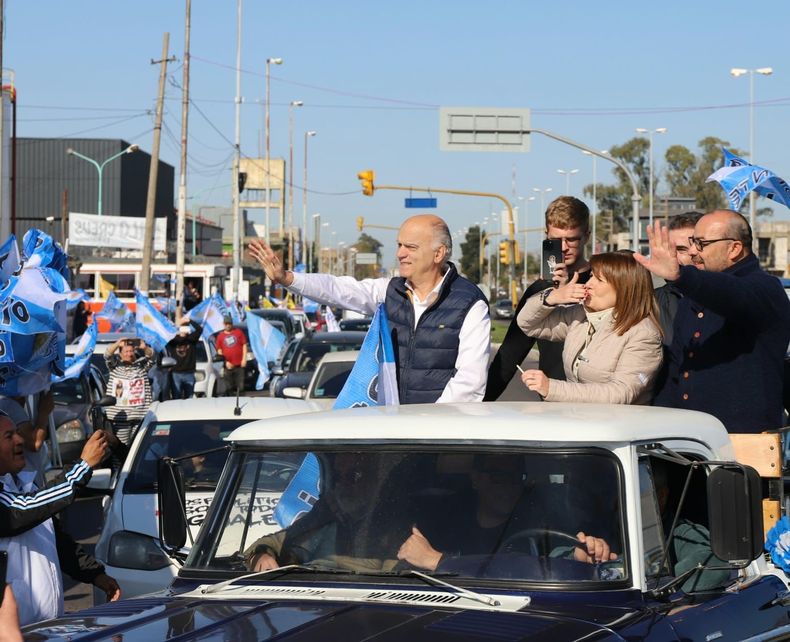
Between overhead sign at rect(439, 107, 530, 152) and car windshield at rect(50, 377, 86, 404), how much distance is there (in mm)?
17497

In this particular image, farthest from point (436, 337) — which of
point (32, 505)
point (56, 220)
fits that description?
point (56, 220)

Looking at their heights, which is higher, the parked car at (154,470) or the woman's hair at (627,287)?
the woman's hair at (627,287)

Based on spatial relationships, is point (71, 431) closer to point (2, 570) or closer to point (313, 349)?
point (313, 349)

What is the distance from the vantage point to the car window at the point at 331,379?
1482 cm

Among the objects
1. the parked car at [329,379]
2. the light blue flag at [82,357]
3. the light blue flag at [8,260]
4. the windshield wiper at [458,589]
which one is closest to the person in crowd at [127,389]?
the light blue flag at [82,357]

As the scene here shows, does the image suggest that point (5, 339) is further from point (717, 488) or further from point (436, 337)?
point (717, 488)

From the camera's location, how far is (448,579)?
165 inches

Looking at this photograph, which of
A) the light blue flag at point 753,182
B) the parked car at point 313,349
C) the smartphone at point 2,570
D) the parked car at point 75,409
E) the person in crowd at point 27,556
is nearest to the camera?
the smartphone at point 2,570

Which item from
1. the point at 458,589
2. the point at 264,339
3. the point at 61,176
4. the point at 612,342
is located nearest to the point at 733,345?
the point at 612,342

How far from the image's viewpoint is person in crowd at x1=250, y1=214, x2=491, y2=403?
6426 millimetres

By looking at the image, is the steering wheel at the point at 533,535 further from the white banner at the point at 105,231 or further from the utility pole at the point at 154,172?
the white banner at the point at 105,231

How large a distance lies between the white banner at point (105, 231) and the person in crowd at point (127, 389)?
52.6 metres

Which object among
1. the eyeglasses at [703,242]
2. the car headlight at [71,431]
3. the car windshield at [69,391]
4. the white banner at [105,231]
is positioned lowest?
the car headlight at [71,431]

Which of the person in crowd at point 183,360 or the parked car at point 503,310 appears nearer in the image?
the person in crowd at point 183,360
